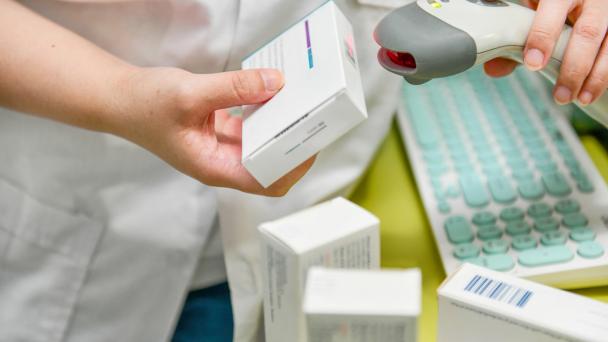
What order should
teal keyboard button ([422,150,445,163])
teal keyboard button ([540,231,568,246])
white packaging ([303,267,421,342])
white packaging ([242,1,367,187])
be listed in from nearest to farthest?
white packaging ([303,267,421,342])
white packaging ([242,1,367,187])
teal keyboard button ([540,231,568,246])
teal keyboard button ([422,150,445,163])

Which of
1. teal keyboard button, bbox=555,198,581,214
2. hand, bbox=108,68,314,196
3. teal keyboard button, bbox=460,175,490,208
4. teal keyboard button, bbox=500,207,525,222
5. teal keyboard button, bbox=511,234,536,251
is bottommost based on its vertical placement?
teal keyboard button, bbox=460,175,490,208

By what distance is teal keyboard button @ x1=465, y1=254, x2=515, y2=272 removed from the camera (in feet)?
1.68

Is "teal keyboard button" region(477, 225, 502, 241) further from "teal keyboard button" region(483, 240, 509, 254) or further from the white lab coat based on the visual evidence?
the white lab coat

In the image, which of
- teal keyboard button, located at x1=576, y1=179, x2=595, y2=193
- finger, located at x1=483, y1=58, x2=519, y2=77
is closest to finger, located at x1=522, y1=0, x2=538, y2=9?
finger, located at x1=483, y1=58, x2=519, y2=77

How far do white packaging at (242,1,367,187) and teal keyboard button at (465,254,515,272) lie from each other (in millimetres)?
162

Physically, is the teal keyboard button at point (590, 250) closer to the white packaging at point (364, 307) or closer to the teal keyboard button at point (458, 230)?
the teal keyboard button at point (458, 230)

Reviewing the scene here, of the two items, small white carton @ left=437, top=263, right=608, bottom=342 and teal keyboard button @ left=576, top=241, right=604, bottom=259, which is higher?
small white carton @ left=437, top=263, right=608, bottom=342

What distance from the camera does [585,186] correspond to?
1.87 feet

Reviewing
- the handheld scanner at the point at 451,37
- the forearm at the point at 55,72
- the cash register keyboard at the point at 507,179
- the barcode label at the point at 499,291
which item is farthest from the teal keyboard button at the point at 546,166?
the forearm at the point at 55,72

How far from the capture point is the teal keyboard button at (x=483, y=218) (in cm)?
56

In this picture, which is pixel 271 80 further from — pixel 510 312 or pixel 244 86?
pixel 510 312

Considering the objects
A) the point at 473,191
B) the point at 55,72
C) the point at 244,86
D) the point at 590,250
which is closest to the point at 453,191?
the point at 473,191

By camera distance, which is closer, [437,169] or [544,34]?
[544,34]

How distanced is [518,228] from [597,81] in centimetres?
13
